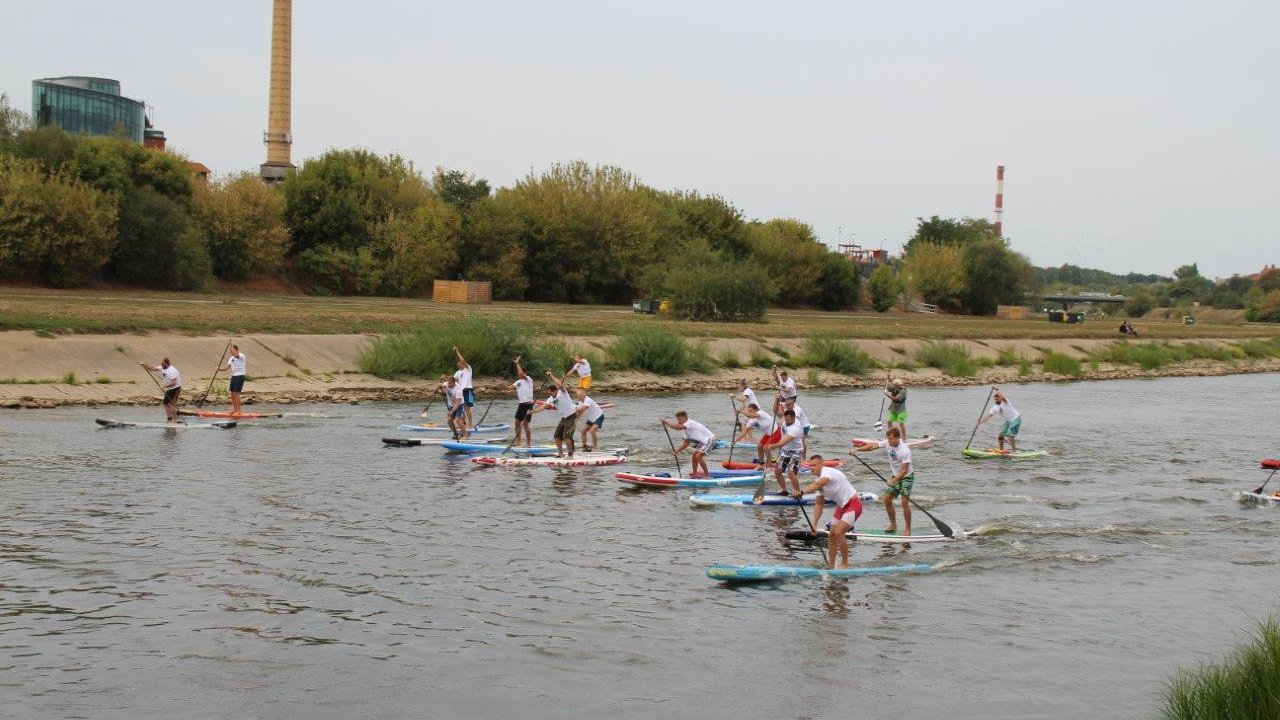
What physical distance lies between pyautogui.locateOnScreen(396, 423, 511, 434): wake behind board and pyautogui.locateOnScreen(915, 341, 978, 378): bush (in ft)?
125

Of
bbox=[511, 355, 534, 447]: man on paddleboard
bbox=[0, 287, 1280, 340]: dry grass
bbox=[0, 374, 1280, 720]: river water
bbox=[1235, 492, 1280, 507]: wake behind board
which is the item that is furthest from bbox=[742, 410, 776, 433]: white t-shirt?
bbox=[0, 287, 1280, 340]: dry grass

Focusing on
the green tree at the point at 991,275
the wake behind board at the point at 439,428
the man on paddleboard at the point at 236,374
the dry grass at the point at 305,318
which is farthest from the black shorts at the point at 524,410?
the green tree at the point at 991,275

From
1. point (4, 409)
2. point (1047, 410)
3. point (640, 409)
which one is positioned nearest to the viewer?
point (4, 409)

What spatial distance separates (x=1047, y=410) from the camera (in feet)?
174

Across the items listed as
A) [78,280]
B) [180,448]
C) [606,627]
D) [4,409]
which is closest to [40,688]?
[606,627]

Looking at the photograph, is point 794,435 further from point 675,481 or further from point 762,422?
point 762,422

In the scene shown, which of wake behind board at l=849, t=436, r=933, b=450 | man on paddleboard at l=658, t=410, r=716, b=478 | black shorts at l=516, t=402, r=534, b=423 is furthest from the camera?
wake behind board at l=849, t=436, r=933, b=450

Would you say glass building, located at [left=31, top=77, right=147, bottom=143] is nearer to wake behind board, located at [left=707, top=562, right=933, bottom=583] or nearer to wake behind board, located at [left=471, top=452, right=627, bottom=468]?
wake behind board, located at [left=471, top=452, right=627, bottom=468]

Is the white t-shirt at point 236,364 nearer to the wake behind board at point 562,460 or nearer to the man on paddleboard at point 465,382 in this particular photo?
the man on paddleboard at point 465,382

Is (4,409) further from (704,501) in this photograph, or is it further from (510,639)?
(510,639)

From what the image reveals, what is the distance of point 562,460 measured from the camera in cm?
3183

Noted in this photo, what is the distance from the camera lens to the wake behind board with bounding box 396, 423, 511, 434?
3728 centimetres

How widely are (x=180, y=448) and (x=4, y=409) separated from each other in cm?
966

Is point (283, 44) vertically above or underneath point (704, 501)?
above
